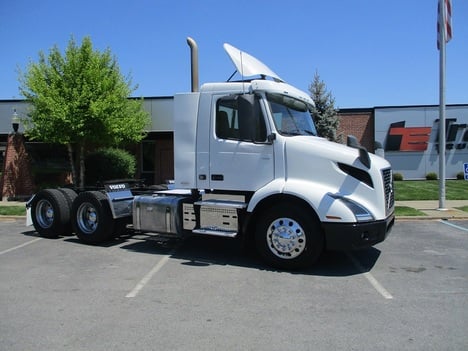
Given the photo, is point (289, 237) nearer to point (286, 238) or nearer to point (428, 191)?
point (286, 238)

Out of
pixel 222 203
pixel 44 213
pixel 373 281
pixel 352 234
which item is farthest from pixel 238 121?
pixel 44 213

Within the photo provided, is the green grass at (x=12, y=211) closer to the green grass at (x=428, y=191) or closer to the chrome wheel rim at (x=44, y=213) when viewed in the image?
the chrome wheel rim at (x=44, y=213)

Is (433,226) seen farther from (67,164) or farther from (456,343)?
(67,164)

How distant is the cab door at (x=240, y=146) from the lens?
6.56 m

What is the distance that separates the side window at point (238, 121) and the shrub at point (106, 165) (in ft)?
41.3

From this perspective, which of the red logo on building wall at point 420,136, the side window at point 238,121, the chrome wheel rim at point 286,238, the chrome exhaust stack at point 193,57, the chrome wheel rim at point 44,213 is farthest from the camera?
the red logo on building wall at point 420,136

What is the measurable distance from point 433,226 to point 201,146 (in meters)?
6.76

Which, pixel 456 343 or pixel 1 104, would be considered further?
pixel 1 104

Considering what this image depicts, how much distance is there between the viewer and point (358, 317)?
4.57 metres

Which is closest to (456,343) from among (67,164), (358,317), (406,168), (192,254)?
(358,317)

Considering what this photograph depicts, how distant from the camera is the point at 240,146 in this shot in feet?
22.7

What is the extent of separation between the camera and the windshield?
6777 millimetres

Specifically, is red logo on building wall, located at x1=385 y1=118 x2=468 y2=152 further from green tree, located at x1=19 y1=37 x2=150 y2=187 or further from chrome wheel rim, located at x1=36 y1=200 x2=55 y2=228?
chrome wheel rim, located at x1=36 y1=200 x2=55 y2=228

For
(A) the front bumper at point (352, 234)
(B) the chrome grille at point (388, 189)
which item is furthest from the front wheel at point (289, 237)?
(B) the chrome grille at point (388, 189)
